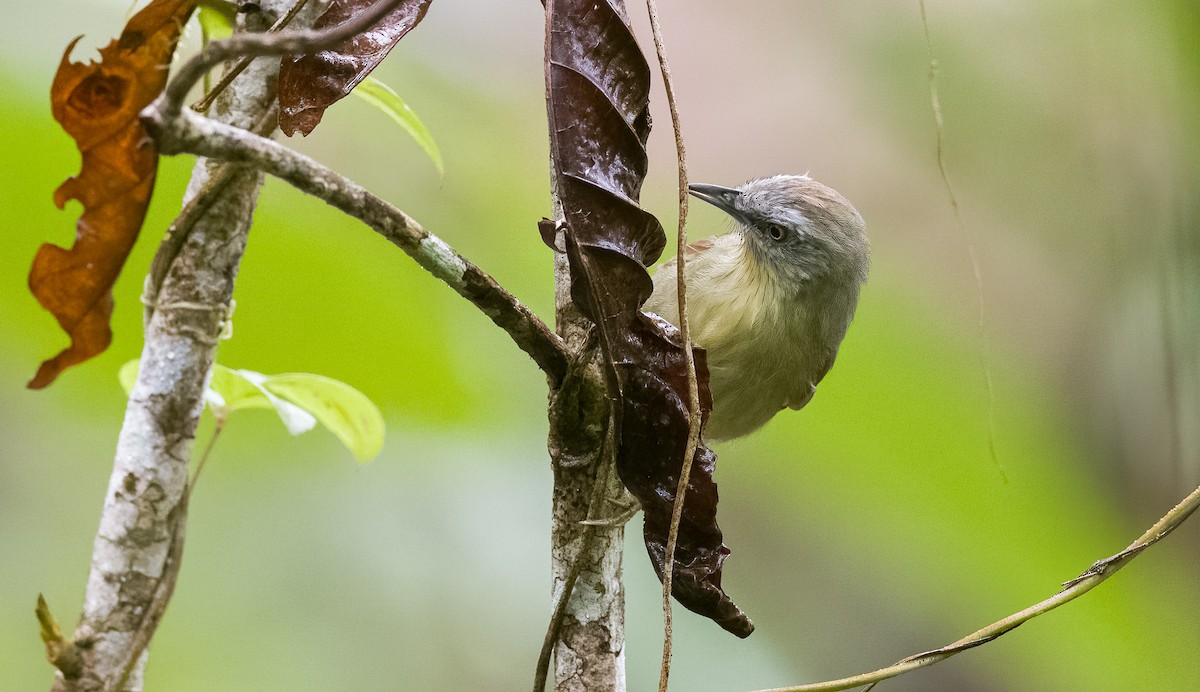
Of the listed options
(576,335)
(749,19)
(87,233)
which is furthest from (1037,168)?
(87,233)

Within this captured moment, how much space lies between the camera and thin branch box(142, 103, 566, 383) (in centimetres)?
62

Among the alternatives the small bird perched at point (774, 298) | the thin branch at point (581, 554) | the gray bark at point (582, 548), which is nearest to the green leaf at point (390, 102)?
the gray bark at point (582, 548)

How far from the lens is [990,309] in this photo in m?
2.43

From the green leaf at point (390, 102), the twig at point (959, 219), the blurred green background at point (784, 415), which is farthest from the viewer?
the blurred green background at point (784, 415)

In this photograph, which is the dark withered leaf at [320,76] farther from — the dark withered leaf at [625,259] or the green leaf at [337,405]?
the green leaf at [337,405]

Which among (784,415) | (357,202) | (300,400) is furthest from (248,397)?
(784,415)

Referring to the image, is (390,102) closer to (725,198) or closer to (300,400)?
(300,400)

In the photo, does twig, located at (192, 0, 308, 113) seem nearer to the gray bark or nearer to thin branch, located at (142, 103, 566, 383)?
thin branch, located at (142, 103, 566, 383)

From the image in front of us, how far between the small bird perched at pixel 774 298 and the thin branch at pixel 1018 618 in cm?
61

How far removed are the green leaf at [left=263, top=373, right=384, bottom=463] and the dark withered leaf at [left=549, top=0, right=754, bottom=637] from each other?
0.43m

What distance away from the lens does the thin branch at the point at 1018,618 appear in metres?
→ 1.00

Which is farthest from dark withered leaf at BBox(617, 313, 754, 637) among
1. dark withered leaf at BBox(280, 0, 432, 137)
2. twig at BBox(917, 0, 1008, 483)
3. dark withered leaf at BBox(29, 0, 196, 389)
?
twig at BBox(917, 0, 1008, 483)

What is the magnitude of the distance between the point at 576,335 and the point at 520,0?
1.43 metres

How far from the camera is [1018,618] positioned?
1.02 metres
